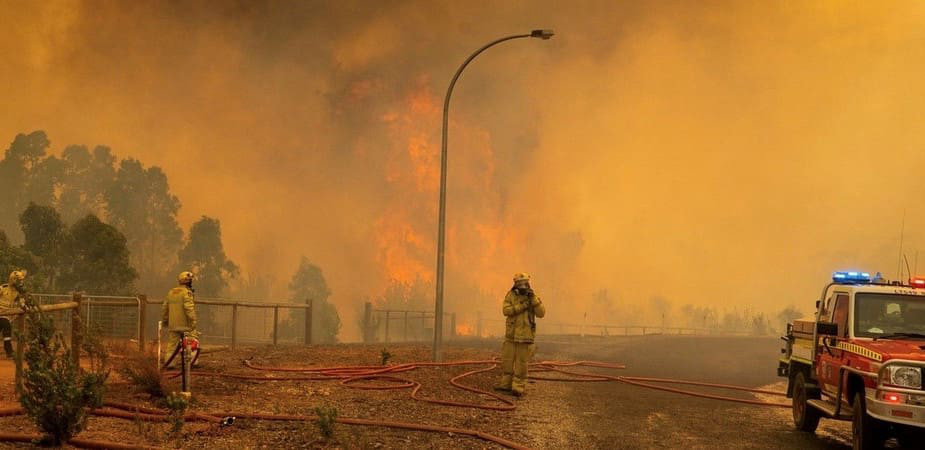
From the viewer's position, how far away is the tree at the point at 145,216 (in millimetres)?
70375

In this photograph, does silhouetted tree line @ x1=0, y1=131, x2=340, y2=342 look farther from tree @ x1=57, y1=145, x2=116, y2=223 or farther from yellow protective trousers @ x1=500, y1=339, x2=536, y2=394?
yellow protective trousers @ x1=500, y1=339, x2=536, y2=394

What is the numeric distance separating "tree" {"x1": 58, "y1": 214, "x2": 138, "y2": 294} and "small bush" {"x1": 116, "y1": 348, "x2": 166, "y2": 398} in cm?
2788

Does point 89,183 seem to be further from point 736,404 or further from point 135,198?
point 736,404

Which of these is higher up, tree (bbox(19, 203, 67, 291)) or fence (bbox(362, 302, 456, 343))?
tree (bbox(19, 203, 67, 291))

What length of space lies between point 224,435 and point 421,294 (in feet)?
248

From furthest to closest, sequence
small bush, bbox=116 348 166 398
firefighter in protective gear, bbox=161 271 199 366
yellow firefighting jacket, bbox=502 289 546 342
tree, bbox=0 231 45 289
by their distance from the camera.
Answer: tree, bbox=0 231 45 289 < yellow firefighting jacket, bbox=502 289 546 342 < firefighter in protective gear, bbox=161 271 199 366 < small bush, bbox=116 348 166 398

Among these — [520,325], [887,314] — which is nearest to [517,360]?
[520,325]

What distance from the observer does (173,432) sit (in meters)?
8.02

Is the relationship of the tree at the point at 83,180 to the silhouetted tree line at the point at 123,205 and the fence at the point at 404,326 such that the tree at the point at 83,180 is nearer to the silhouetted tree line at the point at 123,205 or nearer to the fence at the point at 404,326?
the silhouetted tree line at the point at 123,205

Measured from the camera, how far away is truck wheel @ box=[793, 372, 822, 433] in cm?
1042

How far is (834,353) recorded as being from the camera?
9.53 m

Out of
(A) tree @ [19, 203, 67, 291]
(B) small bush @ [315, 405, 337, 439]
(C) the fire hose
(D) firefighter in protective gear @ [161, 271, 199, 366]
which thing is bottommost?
(C) the fire hose

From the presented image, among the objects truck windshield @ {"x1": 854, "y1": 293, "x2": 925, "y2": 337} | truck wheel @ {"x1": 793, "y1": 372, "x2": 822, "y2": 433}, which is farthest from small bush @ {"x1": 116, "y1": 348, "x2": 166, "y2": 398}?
truck windshield @ {"x1": 854, "y1": 293, "x2": 925, "y2": 337}

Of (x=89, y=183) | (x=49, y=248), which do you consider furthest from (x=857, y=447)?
(x=89, y=183)
